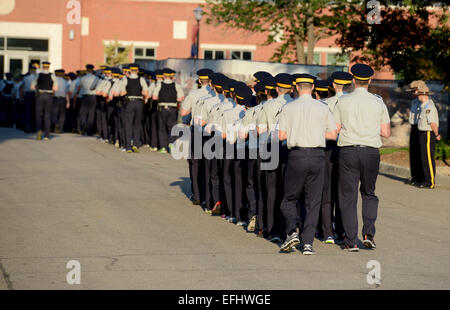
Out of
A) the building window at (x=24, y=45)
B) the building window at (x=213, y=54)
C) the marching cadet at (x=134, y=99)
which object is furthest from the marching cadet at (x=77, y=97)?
the building window at (x=213, y=54)

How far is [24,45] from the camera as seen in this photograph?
46844 millimetres

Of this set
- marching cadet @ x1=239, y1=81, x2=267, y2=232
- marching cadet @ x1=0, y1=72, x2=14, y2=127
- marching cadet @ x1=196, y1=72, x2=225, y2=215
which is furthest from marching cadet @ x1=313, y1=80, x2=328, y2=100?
marching cadet @ x1=0, y1=72, x2=14, y2=127

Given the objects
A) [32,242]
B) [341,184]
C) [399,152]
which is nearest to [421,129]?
[399,152]

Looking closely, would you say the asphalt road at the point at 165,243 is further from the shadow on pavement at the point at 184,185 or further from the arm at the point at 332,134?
the arm at the point at 332,134

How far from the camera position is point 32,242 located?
10.1m

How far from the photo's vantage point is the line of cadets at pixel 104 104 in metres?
22.7

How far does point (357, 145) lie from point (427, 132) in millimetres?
7297

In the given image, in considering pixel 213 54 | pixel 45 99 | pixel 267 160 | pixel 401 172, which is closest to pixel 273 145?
pixel 267 160

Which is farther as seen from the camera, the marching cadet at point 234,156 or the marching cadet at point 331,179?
the marching cadet at point 234,156

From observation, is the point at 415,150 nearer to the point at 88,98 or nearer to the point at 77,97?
the point at 88,98

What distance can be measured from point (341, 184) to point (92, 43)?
39.7 meters

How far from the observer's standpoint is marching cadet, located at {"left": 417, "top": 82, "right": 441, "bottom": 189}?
16.8 meters

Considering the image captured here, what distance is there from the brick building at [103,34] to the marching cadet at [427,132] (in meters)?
29.7

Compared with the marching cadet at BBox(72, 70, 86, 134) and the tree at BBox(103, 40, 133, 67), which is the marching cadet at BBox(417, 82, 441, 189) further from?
the tree at BBox(103, 40, 133, 67)
